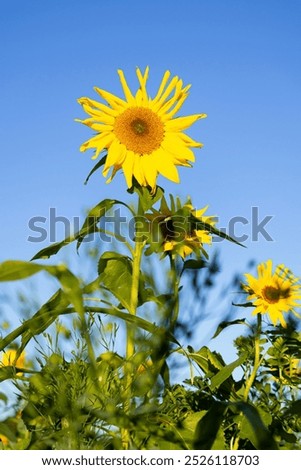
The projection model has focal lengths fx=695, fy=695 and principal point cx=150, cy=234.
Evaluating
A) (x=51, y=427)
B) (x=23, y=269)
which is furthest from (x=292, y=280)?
(x=23, y=269)

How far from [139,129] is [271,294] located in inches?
19.3

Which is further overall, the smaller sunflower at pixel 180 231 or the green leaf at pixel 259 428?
the smaller sunflower at pixel 180 231

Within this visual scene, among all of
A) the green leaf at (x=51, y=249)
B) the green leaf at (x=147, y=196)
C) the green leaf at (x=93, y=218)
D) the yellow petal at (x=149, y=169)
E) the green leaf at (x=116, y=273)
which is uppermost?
the yellow petal at (x=149, y=169)

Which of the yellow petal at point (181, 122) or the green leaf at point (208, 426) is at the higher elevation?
the yellow petal at point (181, 122)

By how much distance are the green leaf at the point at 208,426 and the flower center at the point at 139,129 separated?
79 centimetres

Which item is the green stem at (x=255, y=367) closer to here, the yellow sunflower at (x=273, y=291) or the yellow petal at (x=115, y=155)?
the yellow sunflower at (x=273, y=291)

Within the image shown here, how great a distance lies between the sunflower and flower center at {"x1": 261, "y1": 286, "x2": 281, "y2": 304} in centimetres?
33

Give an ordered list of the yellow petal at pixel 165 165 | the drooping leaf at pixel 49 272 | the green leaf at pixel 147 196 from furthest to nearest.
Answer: the yellow petal at pixel 165 165 → the green leaf at pixel 147 196 → the drooping leaf at pixel 49 272

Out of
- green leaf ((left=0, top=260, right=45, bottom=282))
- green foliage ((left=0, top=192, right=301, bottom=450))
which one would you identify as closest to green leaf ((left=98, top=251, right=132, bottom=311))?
green foliage ((left=0, top=192, right=301, bottom=450))

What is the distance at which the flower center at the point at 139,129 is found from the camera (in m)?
1.60

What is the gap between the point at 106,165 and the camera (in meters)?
1.53

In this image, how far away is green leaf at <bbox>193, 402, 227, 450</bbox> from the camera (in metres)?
0.96

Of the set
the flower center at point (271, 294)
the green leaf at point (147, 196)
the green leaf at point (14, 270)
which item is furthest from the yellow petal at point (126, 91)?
the green leaf at point (14, 270)
